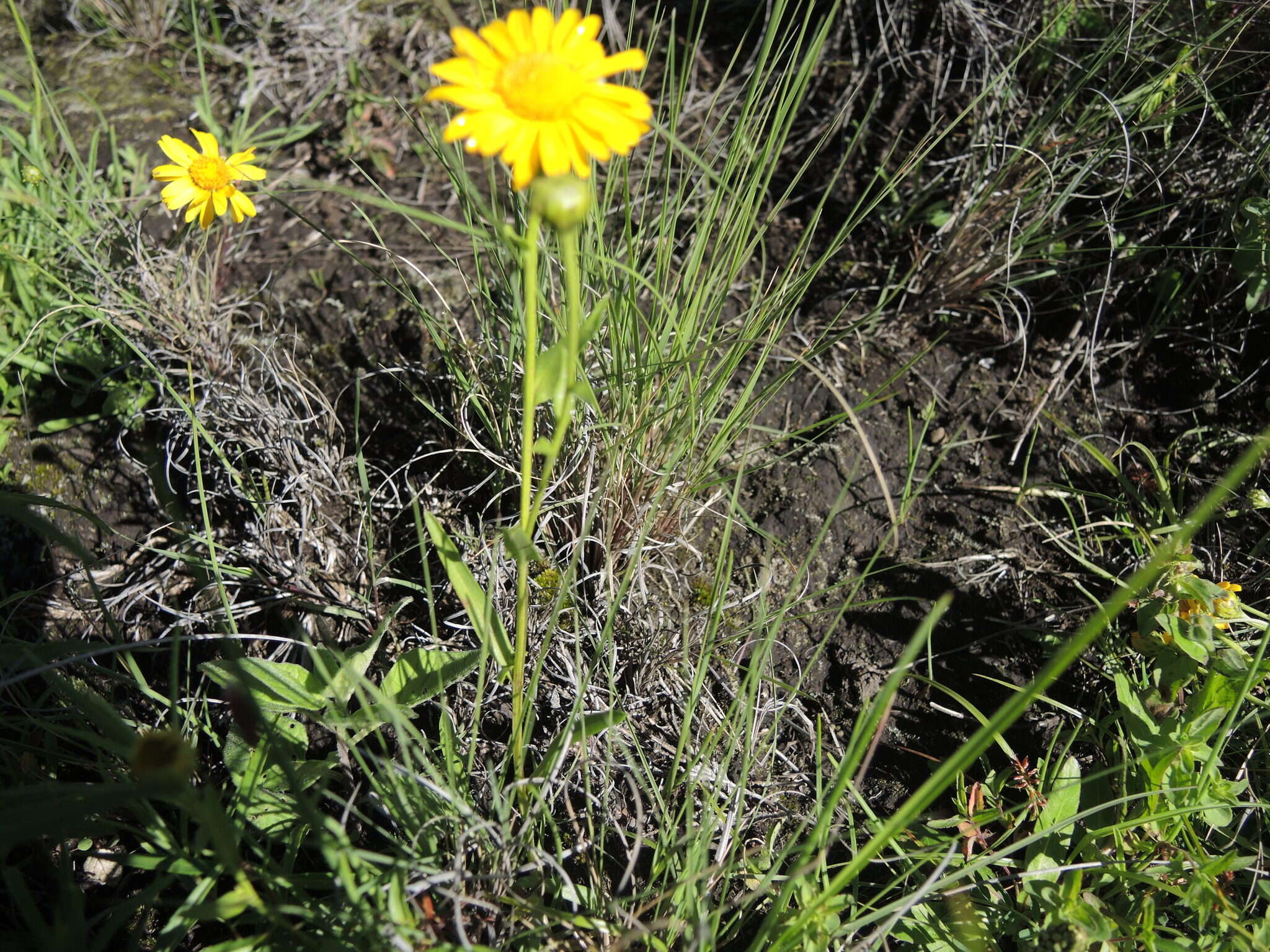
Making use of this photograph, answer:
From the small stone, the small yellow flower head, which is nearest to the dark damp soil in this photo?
the small stone

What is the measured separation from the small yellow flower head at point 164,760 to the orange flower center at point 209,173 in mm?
846

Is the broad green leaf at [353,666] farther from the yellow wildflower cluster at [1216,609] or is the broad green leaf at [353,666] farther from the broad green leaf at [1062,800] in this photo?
the yellow wildflower cluster at [1216,609]

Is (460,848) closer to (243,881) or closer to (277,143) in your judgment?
(243,881)

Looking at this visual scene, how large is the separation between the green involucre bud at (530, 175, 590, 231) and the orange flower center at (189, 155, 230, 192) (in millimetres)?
829

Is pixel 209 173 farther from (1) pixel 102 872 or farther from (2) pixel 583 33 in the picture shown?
(1) pixel 102 872

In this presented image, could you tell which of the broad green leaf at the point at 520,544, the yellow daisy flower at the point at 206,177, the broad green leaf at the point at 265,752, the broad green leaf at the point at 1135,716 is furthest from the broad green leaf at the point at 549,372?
the broad green leaf at the point at 1135,716

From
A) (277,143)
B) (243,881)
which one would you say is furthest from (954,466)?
(277,143)

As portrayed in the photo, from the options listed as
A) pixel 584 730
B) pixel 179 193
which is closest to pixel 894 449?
pixel 584 730

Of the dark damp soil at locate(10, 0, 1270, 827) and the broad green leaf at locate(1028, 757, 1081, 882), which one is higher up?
the dark damp soil at locate(10, 0, 1270, 827)

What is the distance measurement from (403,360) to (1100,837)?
1.25 m

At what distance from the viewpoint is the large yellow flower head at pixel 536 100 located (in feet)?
2.09

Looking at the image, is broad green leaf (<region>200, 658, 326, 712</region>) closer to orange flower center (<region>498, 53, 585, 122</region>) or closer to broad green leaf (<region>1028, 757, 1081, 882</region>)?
orange flower center (<region>498, 53, 585, 122</region>)

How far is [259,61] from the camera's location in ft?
6.24

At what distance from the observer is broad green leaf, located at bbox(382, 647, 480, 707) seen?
0.97 metres
